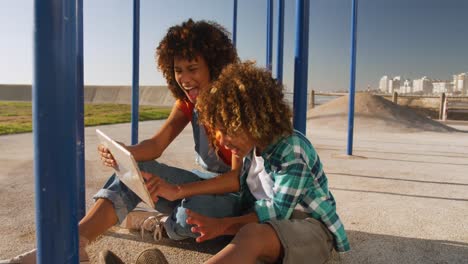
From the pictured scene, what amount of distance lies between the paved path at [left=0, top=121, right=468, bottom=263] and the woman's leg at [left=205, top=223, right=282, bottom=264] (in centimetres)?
53

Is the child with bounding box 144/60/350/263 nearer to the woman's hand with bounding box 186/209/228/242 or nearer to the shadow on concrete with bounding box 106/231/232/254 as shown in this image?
the woman's hand with bounding box 186/209/228/242

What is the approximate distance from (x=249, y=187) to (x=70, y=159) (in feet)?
2.75

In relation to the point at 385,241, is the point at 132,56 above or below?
above

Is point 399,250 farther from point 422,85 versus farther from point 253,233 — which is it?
point 422,85

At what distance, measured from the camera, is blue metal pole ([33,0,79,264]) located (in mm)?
732

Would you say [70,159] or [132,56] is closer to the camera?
[70,159]

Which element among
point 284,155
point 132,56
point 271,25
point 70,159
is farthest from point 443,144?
point 70,159

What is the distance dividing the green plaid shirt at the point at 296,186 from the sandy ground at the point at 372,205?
1.30ft

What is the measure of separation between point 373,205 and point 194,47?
1.49 meters

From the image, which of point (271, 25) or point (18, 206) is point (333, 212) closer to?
point (18, 206)

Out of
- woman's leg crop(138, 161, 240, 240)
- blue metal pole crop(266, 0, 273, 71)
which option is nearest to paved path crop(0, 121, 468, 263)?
woman's leg crop(138, 161, 240, 240)

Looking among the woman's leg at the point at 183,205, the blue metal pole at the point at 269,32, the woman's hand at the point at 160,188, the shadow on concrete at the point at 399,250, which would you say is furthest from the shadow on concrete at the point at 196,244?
the blue metal pole at the point at 269,32

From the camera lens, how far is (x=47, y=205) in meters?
0.77

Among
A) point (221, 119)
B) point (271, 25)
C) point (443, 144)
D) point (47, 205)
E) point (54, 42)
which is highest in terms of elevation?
point (271, 25)
